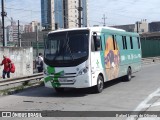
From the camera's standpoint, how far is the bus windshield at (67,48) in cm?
1253

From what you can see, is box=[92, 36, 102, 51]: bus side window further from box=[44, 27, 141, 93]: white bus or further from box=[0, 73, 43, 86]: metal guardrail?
box=[0, 73, 43, 86]: metal guardrail

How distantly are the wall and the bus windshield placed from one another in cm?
909

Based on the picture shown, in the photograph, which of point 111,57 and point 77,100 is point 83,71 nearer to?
point 77,100

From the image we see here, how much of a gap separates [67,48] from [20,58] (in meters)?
11.1

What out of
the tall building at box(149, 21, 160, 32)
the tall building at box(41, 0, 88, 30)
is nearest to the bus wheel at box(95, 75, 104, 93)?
the tall building at box(41, 0, 88, 30)

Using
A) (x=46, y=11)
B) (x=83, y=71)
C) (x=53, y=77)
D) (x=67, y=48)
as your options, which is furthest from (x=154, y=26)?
(x=83, y=71)

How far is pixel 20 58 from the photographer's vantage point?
76.4 ft

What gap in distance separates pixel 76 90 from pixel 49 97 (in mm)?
2100

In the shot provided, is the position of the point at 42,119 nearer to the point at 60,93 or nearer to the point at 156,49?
the point at 60,93

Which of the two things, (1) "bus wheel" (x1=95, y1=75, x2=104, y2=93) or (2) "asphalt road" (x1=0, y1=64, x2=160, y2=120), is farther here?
(1) "bus wheel" (x1=95, y1=75, x2=104, y2=93)

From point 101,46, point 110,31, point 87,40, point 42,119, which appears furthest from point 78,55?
point 42,119

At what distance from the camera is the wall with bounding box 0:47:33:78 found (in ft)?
72.4

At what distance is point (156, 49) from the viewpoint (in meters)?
49.2

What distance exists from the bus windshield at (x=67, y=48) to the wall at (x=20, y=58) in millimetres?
9088
